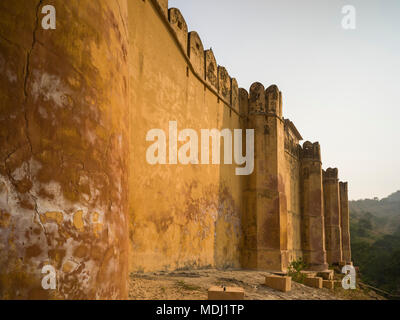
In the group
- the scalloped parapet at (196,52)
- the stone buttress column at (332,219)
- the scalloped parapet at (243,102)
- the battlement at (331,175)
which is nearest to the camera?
the scalloped parapet at (196,52)

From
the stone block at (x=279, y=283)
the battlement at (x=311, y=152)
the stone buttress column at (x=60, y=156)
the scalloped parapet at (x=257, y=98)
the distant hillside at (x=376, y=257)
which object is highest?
the scalloped parapet at (x=257, y=98)

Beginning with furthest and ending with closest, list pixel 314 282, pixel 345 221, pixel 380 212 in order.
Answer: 1. pixel 380 212
2. pixel 345 221
3. pixel 314 282

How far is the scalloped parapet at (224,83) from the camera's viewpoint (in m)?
8.73

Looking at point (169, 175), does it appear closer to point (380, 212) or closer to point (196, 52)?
point (196, 52)

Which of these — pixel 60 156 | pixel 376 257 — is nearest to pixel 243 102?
pixel 60 156

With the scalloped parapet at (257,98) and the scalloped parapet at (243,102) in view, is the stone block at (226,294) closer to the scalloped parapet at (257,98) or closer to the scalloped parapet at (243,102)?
the scalloped parapet at (243,102)

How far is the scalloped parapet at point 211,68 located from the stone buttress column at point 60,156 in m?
5.57

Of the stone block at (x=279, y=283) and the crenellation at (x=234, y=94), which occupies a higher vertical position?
the crenellation at (x=234, y=94)

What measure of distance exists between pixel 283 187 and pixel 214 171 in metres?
3.25

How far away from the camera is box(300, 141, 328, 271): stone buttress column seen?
15.4m

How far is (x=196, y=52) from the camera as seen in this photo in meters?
7.45

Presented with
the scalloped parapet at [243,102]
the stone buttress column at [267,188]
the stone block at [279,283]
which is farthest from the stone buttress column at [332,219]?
the stone block at [279,283]

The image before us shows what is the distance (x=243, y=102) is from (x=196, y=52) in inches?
114
